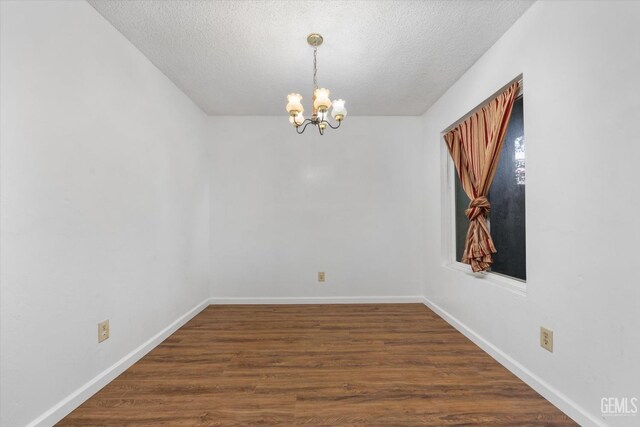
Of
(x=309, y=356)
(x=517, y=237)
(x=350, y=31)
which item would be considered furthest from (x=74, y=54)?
(x=517, y=237)

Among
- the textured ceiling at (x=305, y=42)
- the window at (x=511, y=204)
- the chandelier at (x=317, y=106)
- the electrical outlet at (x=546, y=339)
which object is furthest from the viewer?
the window at (x=511, y=204)

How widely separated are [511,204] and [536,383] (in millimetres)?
1231

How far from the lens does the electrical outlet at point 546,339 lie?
1.70 m

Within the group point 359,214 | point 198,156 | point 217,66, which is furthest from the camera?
point 359,214

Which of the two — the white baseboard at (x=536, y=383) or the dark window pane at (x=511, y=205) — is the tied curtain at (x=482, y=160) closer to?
the dark window pane at (x=511, y=205)

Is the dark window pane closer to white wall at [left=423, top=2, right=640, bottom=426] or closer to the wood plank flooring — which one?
white wall at [left=423, top=2, right=640, bottom=426]

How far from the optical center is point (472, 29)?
208 cm

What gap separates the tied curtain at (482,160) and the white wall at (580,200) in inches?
8.7

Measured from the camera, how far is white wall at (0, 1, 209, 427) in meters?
1.37

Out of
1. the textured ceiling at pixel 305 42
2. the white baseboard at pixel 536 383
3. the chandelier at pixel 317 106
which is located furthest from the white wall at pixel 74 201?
the white baseboard at pixel 536 383

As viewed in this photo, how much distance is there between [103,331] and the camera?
1.90 m

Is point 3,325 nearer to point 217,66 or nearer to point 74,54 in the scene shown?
point 74,54

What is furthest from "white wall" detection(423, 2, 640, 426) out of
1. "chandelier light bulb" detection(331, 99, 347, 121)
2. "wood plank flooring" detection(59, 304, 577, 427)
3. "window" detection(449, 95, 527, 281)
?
"chandelier light bulb" detection(331, 99, 347, 121)

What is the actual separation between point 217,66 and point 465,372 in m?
3.22
